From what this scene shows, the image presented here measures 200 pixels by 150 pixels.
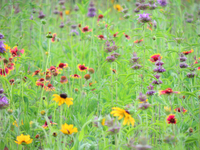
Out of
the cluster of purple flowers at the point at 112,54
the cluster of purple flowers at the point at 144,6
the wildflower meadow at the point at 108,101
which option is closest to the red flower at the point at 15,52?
the wildflower meadow at the point at 108,101

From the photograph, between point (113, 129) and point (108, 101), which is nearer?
point (113, 129)

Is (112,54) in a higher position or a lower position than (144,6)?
lower

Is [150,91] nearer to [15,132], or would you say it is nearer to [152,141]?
[152,141]

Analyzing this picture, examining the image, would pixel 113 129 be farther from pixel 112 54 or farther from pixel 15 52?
pixel 15 52

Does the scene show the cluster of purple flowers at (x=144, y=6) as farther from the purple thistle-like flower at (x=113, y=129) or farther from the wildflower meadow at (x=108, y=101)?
the purple thistle-like flower at (x=113, y=129)

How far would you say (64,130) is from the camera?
2.89ft

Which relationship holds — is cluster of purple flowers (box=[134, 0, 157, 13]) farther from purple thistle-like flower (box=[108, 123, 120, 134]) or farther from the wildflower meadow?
purple thistle-like flower (box=[108, 123, 120, 134])

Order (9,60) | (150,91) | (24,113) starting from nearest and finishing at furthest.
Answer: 1. (150,91)
2. (24,113)
3. (9,60)

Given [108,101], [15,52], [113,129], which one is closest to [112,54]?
[108,101]

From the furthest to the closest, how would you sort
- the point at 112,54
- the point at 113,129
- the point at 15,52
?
1. the point at 15,52
2. the point at 112,54
3. the point at 113,129

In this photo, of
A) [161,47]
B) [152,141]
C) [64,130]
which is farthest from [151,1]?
[64,130]

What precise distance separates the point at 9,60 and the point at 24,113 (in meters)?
0.58

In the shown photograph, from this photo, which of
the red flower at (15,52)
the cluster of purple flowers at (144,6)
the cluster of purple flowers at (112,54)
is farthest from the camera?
the red flower at (15,52)

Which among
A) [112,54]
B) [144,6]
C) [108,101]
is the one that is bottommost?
[108,101]
